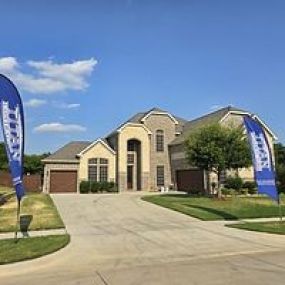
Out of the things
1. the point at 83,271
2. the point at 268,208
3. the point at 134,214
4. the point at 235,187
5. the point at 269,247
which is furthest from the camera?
the point at 235,187

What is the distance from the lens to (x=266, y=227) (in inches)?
695

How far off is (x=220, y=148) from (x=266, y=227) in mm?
13578

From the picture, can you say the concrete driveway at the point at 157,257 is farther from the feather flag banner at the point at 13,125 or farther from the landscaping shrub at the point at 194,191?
the landscaping shrub at the point at 194,191

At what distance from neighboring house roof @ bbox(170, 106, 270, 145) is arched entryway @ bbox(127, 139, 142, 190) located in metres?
3.79

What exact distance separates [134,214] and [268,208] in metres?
7.69

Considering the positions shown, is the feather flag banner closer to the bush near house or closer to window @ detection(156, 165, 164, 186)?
the bush near house

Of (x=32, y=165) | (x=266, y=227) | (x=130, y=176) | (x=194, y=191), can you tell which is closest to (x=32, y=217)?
(x=266, y=227)

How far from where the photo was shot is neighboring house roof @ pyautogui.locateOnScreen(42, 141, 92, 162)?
42438 millimetres

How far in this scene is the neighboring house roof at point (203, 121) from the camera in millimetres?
40656

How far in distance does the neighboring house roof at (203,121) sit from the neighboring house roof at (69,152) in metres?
9.49

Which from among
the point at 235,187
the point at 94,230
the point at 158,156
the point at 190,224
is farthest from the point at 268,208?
the point at 158,156

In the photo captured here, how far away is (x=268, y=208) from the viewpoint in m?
24.5

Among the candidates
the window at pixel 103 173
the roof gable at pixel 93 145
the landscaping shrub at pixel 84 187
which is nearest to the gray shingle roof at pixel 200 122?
the roof gable at pixel 93 145

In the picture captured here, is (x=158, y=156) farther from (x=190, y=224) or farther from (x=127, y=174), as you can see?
(x=190, y=224)
